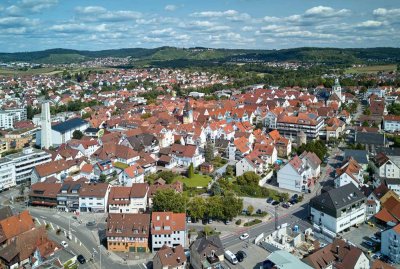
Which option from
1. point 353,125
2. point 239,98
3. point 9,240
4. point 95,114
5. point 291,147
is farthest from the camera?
point 239,98

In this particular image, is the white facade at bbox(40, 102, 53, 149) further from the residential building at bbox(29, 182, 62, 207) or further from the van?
the van

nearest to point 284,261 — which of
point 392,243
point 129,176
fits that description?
point 392,243

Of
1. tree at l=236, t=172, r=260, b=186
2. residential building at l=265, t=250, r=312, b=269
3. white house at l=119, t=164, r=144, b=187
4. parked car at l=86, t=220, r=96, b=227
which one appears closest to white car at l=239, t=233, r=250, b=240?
residential building at l=265, t=250, r=312, b=269

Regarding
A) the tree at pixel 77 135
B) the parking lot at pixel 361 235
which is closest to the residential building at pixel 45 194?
the tree at pixel 77 135

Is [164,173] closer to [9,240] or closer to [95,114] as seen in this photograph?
[9,240]

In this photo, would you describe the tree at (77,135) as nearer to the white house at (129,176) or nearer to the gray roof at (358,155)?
the white house at (129,176)

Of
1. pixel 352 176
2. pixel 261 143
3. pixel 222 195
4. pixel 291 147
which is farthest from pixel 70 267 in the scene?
pixel 291 147
